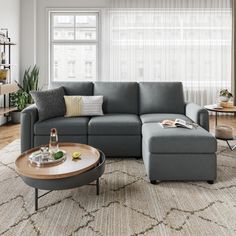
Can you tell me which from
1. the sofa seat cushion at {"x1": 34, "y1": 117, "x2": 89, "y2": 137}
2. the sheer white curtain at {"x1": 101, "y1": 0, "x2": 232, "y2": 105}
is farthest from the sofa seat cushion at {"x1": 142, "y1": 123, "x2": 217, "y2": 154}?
the sheer white curtain at {"x1": 101, "y1": 0, "x2": 232, "y2": 105}

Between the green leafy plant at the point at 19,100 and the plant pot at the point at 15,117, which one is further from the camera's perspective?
the plant pot at the point at 15,117

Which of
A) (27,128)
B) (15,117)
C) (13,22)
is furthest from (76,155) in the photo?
(13,22)

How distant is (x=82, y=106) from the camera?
341 cm

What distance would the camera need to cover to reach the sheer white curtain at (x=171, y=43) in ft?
19.0

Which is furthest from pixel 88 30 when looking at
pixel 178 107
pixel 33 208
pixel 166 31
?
pixel 33 208

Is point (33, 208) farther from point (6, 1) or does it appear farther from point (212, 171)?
point (6, 1)

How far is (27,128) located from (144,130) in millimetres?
1236

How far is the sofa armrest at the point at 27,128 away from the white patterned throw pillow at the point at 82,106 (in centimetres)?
49

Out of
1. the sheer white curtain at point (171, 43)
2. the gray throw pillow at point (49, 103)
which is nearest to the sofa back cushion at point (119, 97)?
the gray throw pillow at point (49, 103)

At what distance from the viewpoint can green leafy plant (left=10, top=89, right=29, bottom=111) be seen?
16.4 feet

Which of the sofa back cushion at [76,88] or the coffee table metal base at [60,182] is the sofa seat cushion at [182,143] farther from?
the sofa back cushion at [76,88]

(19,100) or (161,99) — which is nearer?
(161,99)

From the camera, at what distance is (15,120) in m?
5.18

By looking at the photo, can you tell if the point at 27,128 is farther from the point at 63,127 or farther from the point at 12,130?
the point at 12,130
